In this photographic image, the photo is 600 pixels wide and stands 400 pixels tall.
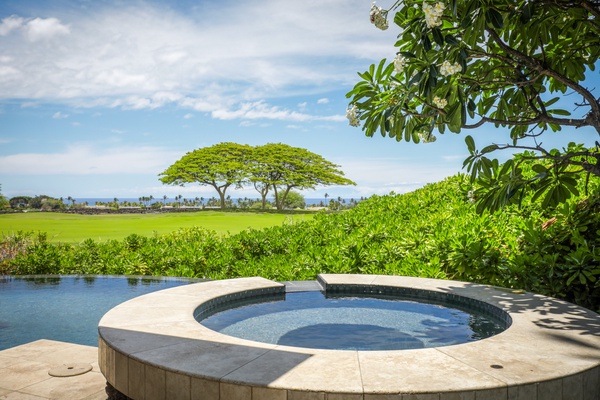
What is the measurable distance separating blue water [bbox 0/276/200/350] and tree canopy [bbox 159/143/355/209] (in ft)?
108

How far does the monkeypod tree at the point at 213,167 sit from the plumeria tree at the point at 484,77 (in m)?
36.1

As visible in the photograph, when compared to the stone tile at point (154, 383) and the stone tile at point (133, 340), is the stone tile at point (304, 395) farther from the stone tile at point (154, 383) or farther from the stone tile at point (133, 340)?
the stone tile at point (133, 340)

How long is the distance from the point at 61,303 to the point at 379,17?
5681 mm

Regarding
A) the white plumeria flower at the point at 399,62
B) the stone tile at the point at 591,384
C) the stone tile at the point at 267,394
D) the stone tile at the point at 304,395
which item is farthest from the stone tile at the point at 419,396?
the white plumeria flower at the point at 399,62

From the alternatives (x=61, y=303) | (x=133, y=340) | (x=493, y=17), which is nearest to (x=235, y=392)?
(x=133, y=340)

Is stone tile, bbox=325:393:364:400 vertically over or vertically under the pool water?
over

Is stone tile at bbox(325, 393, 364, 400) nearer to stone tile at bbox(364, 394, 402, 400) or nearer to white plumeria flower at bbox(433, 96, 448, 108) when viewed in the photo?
stone tile at bbox(364, 394, 402, 400)

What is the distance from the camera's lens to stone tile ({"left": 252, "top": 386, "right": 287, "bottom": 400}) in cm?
223

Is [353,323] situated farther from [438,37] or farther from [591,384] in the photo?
→ [438,37]

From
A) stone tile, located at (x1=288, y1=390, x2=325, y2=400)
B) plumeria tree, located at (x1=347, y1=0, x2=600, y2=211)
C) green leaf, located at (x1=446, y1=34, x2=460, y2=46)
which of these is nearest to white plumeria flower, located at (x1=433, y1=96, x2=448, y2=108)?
plumeria tree, located at (x1=347, y1=0, x2=600, y2=211)

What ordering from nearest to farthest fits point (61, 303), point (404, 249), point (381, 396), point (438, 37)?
point (381, 396)
point (438, 37)
point (61, 303)
point (404, 249)

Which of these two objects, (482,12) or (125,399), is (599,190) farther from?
(125,399)

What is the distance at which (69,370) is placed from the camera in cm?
383

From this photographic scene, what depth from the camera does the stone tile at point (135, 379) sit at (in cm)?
268
